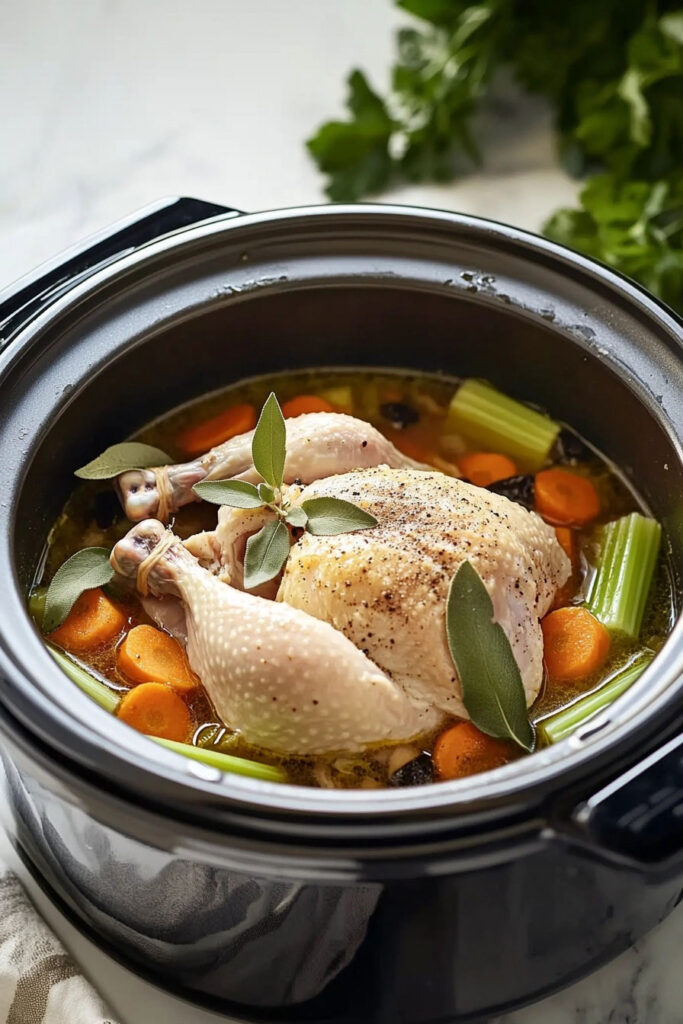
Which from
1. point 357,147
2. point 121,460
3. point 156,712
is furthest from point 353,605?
point 357,147

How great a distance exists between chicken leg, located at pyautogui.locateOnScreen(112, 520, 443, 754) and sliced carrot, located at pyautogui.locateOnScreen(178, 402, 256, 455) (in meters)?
0.55

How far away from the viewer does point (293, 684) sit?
5.79 feet

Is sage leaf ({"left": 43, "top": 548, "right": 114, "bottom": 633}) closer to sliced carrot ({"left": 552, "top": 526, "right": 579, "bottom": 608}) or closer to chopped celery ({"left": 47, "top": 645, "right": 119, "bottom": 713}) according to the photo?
chopped celery ({"left": 47, "top": 645, "right": 119, "bottom": 713})

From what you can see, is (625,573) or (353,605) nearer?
(353,605)

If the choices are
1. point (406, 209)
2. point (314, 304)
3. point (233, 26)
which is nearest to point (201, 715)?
point (314, 304)

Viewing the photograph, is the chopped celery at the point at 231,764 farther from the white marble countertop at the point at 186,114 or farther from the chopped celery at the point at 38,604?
the white marble countertop at the point at 186,114

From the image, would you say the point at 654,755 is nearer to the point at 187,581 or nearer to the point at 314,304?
the point at 187,581

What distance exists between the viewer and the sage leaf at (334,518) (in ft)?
6.20

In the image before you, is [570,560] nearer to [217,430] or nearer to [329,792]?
[217,430]

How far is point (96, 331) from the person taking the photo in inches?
85.2

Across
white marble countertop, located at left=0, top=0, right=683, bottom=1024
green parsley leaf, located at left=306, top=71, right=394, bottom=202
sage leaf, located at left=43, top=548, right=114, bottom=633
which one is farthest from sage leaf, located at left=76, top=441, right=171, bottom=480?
green parsley leaf, located at left=306, top=71, right=394, bottom=202

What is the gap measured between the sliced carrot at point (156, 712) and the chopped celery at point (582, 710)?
57 cm

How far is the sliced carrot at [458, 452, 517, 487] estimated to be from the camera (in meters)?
2.32

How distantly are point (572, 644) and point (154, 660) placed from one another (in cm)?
69
